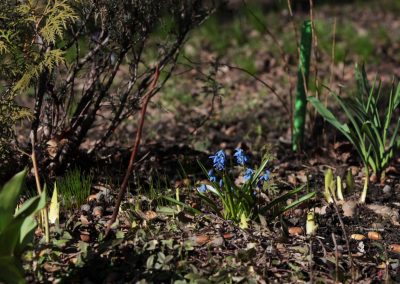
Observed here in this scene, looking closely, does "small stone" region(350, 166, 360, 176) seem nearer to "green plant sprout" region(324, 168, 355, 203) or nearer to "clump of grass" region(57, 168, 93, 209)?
"green plant sprout" region(324, 168, 355, 203)

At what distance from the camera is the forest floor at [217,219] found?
276 cm

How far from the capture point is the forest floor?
9.06 feet

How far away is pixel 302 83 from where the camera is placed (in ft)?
13.6

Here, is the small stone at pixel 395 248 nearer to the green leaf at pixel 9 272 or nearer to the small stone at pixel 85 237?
the small stone at pixel 85 237

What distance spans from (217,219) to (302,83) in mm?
1361

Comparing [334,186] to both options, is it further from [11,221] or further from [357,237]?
[11,221]

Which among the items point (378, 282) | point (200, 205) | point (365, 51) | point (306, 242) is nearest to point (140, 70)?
point (365, 51)

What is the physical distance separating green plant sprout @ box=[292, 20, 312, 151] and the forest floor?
9cm

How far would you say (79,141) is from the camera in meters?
3.68

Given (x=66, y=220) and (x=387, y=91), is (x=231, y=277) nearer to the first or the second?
(x=66, y=220)

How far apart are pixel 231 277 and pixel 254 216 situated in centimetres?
50

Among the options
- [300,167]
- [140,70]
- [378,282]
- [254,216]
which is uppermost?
[140,70]

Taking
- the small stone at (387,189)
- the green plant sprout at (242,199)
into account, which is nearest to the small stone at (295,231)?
the green plant sprout at (242,199)

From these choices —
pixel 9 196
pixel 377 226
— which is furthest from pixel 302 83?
pixel 9 196
